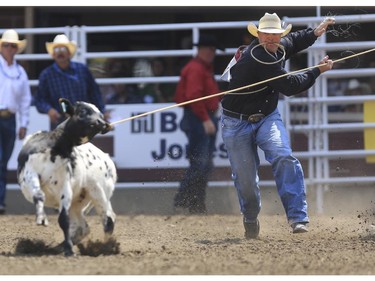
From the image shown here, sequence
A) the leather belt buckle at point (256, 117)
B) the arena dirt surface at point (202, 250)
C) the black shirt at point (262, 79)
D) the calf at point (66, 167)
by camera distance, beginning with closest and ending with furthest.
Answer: the arena dirt surface at point (202, 250)
the calf at point (66, 167)
the black shirt at point (262, 79)
the leather belt buckle at point (256, 117)

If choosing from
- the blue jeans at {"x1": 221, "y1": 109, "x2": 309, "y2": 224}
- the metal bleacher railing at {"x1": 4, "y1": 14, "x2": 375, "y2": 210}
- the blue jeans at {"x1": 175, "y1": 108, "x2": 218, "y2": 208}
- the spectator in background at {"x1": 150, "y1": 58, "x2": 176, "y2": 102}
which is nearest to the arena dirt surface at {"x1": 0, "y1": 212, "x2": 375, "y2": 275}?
the blue jeans at {"x1": 221, "y1": 109, "x2": 309, "y2": 224}

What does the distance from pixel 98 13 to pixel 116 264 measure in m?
7.74

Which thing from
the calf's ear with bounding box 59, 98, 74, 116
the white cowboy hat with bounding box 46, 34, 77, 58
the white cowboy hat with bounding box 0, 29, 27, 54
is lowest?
the calf's ear with bounding box 59, 98, 74, 116

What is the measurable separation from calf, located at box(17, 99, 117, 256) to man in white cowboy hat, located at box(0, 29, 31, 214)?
12.5ft

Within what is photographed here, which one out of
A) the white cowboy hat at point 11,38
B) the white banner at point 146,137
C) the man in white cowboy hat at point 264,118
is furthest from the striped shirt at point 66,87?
the man in white cowboy hat at point 264,118

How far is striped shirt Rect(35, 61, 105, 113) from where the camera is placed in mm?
10125

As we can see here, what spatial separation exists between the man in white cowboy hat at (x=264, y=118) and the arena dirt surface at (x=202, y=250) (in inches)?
12.6

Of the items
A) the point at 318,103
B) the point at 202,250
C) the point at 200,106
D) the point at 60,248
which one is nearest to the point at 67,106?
the point at 60,248

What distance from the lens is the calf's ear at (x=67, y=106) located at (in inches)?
250

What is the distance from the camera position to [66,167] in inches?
251

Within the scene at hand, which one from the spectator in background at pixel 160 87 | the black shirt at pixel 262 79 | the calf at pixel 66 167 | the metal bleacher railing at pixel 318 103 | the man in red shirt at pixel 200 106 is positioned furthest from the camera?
the spectator in background at pixel 160 87

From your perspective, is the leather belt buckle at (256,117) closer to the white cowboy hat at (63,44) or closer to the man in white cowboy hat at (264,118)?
the man in white cowboy hat at (264,118)

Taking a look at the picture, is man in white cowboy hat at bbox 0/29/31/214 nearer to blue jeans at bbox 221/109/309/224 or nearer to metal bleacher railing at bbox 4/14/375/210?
metal bleacher railing at bbox 4/14/375/210

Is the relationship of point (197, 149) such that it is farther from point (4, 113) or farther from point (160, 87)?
point (4, 113)
